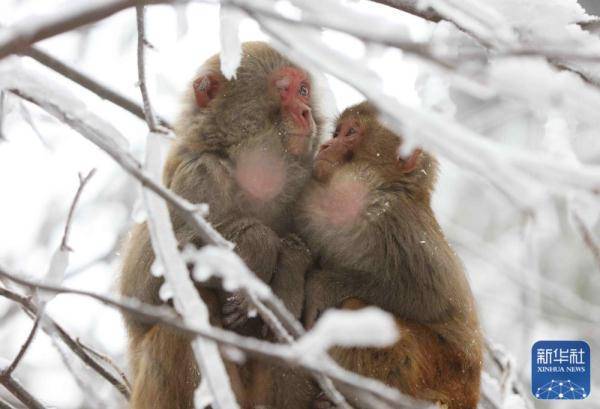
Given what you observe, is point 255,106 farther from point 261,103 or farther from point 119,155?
point 119,155

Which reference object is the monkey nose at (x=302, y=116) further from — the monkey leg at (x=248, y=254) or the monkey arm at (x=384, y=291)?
the monkey arm at (x=384, y=291)

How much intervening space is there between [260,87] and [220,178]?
0.71 m

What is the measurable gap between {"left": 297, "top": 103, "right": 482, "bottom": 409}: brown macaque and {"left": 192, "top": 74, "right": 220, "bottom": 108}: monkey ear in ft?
2.34

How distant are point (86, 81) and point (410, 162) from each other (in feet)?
6.12

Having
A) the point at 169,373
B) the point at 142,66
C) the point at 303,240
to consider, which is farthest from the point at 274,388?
the point at 142,66

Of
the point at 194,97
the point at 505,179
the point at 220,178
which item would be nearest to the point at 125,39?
the point at 194,97

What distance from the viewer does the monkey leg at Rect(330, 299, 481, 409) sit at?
438cm

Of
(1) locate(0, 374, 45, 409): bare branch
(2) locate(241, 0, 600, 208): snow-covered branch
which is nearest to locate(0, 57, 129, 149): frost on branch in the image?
(2) locate(241, 0, 600, 208): snow-covered branch

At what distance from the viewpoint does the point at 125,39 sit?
9898mm

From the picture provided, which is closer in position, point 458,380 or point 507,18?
point 507,18

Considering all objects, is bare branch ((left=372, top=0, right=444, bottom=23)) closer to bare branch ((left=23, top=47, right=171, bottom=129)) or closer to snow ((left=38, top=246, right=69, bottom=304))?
bare branch ((left=23, top=47, right=171, bottom=129))

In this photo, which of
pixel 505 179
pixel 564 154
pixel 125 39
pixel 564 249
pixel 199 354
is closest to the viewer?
pixel 505 179

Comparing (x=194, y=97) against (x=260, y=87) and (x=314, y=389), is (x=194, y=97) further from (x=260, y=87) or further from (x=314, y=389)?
(x=314, y=389)

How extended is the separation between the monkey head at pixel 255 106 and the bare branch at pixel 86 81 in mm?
359
